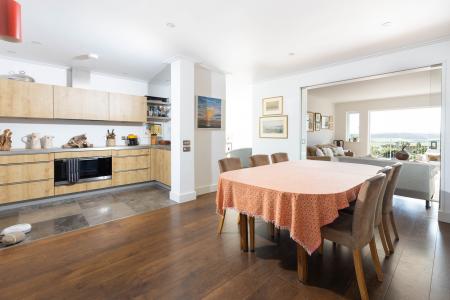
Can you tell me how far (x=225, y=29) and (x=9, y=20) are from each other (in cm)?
223

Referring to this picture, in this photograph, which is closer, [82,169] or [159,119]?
[82,169]

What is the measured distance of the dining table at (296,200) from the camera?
5.29 ft

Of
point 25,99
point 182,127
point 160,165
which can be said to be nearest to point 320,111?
point 182,127

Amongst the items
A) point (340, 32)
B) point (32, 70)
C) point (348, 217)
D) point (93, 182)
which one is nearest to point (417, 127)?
point (340, 32)

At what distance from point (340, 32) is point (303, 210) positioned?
100 inches

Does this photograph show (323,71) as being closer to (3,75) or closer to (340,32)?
(340,32)

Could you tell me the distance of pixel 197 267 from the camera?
2.00m

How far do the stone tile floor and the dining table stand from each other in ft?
6.26

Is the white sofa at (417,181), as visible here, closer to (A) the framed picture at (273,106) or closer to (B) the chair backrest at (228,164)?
(A) the framed picture at (273,106)

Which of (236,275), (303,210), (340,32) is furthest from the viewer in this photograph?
(340,32)

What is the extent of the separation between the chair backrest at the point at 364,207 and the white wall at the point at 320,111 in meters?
6.07

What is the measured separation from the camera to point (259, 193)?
190 centimetres

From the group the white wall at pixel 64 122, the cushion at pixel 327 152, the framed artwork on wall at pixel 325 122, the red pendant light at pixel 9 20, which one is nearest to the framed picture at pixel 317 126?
the framed artwork on wall at pixel 325 122

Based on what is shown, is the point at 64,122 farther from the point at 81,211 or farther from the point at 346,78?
the point at 346,78
